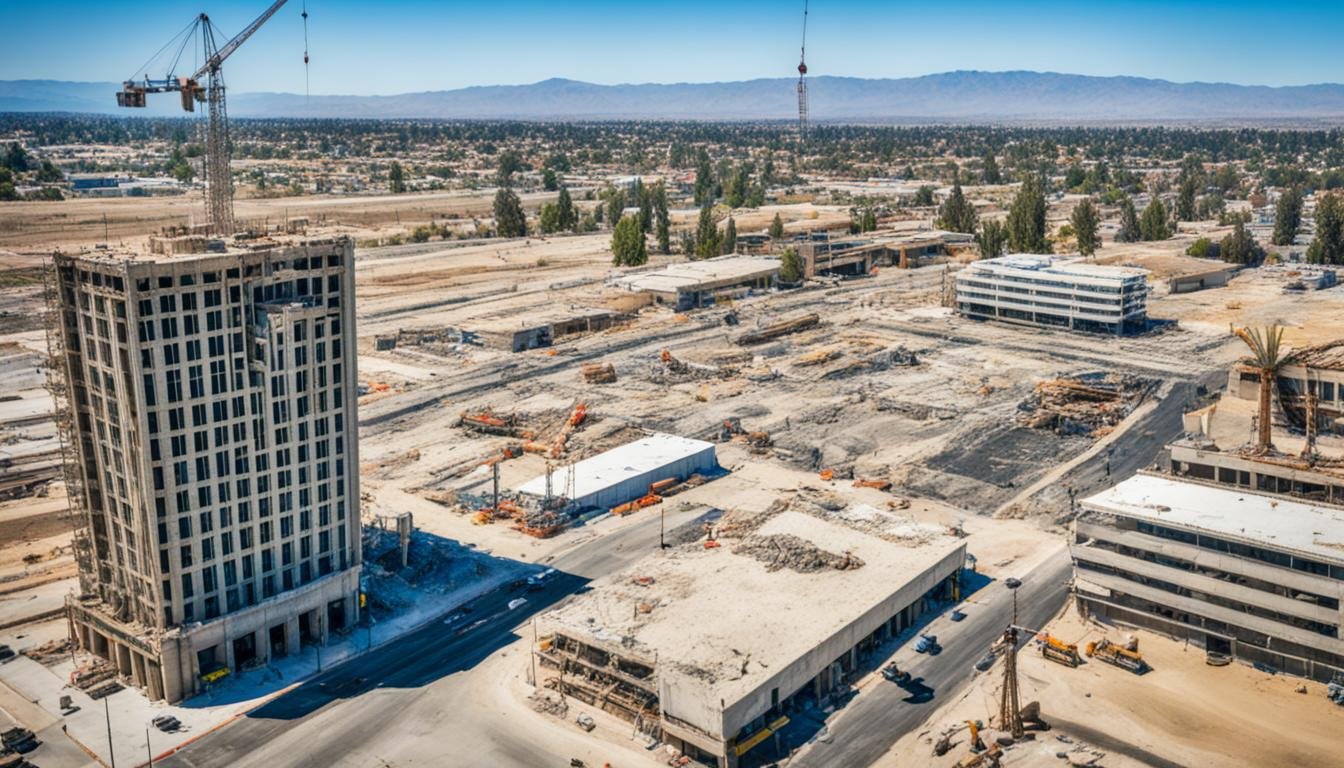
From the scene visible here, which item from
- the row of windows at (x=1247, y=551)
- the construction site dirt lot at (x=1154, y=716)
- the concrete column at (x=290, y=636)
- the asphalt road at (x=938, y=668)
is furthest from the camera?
the concrete column at (x=290, y=636)

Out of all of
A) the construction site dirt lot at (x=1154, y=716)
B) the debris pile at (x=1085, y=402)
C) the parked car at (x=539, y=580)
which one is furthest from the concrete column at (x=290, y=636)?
the debris pile at (x=1085, y=402)

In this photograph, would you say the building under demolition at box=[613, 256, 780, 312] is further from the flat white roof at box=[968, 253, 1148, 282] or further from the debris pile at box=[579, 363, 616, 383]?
the debris pile at box=[579, 363, 616, 383]

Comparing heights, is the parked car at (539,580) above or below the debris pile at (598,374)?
below

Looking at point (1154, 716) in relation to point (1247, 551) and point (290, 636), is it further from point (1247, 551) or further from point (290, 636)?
point (290, 636)

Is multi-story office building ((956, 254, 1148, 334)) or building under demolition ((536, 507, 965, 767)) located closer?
building under demolition ((536, 507, 965, 767))

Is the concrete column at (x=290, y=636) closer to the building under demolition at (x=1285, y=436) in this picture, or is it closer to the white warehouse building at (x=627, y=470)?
the white warehouse building at (x=627, y=470)

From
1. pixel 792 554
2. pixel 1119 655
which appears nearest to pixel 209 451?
pixel 792 554

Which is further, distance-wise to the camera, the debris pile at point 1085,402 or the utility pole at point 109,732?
the debris pile at point 1085,402

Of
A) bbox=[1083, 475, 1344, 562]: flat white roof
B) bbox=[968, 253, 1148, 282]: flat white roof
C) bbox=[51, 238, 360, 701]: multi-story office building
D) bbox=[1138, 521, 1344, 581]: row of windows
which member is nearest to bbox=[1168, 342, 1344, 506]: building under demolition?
bbox=[1083, 475, 1344, 562]: flat white roof
